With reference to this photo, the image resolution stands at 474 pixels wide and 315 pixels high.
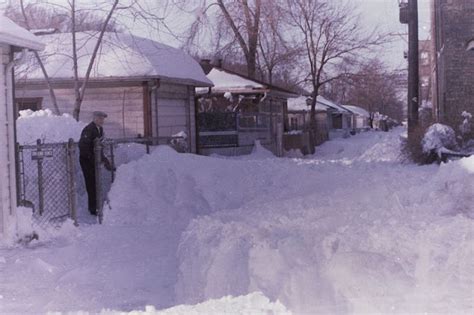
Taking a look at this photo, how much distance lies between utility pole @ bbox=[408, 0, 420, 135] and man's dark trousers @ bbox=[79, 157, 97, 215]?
46.2 ft

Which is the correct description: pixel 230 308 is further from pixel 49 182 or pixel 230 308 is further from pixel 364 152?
pixel 364 152

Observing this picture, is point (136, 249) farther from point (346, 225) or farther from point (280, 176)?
point (280, 176)

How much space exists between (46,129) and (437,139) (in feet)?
38.5

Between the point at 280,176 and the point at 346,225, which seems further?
the point at 280,176

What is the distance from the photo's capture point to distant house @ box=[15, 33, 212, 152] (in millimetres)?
18297

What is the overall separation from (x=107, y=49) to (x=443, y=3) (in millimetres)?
12517

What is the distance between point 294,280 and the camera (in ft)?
21.0

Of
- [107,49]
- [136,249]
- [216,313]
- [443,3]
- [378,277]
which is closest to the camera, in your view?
[216,313]

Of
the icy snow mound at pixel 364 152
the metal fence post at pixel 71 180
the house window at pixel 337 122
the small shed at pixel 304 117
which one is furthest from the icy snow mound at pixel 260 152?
the house window at pixel 337 122

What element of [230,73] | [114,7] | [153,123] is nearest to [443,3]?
[230,73]

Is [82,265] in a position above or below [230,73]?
below

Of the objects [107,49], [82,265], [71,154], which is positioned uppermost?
[107,49]

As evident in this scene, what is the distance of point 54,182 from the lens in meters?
11.2

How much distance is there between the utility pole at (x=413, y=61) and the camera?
76.2 ft
